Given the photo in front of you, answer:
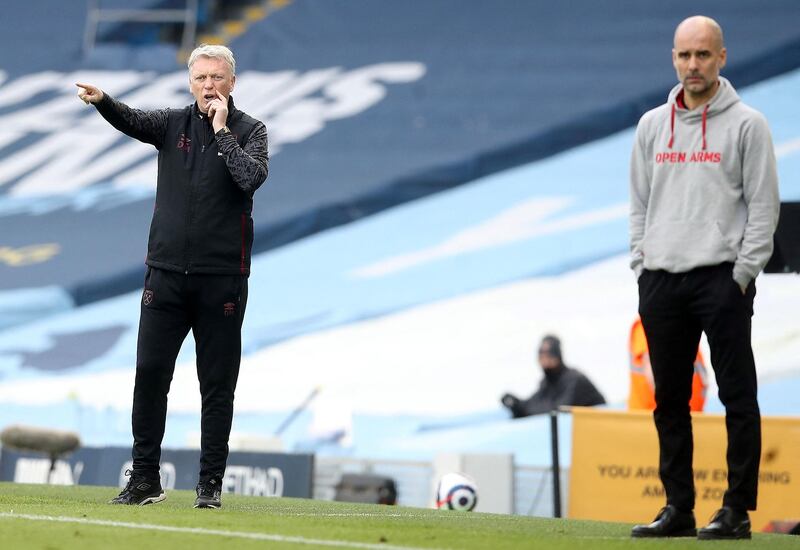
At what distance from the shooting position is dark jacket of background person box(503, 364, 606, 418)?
10016mm

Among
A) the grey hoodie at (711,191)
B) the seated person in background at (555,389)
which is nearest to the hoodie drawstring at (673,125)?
the grey hoodie at (711,191)

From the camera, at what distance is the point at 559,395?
33.6 ft

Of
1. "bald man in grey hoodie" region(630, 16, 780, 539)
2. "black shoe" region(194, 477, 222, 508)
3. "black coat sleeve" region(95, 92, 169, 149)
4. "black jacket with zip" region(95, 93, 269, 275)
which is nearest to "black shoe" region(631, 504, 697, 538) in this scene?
"bald man in grey hoodie" region(630, 16, 780, 539)

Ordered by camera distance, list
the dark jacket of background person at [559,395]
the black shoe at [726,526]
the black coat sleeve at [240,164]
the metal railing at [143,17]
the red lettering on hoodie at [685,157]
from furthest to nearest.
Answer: the metal railing at [143,17] → the dark jacket of background person at [559,395] → the black coat sleeve at [240,164] → the red lettering on hoodie at [685,157] → the black shoe at [726,526]

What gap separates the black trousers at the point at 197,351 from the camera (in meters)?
4.55

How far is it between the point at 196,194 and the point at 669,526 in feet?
6.03

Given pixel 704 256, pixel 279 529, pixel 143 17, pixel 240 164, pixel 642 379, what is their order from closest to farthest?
pixel 279 529 → pixel 704 256 → pixel 240 164 → pixel 642 379 → pixel 143 17

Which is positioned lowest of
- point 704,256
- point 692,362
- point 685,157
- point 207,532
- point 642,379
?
point 207,532

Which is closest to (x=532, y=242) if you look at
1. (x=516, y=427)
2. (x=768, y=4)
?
(x=516, y=427)

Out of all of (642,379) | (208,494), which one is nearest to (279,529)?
(208,494)

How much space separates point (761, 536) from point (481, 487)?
391 centimetres

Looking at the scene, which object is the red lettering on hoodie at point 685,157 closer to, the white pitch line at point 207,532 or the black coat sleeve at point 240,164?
the black coat sleeve at point 240,164

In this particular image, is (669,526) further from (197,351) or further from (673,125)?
(197,351)

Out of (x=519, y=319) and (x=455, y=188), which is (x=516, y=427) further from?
(x=455, y=188)
